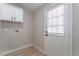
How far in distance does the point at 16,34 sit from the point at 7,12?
643 mm

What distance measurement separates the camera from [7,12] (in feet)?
5.00

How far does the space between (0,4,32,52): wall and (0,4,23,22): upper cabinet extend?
121 mm

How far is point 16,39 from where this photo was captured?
1.83 meters

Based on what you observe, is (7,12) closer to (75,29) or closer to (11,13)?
(11,13)

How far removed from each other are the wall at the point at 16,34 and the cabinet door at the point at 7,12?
15cm

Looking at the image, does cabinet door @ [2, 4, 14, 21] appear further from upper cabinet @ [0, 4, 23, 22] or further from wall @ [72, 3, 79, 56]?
wall @ [72, 3, 79, 56]

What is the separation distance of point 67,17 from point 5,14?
1.37 m

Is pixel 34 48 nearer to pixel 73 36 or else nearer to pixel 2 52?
pixel 2 52

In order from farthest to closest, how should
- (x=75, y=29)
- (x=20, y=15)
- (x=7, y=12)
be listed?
(x=20, y=15) < (x=7, y=12) < (x=75, y=29)

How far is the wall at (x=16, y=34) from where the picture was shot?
5.26 ft

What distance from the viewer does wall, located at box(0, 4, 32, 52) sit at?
63.1 inches

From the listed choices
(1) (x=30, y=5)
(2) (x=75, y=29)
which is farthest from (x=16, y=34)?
(2) (x=75, y=29)

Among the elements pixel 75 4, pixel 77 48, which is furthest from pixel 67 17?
pixel 77 48

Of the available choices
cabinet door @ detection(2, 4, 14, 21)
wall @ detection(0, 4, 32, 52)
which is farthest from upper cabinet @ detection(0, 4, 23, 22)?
Result: wall @ detection(0, 4, 32, 52)
